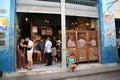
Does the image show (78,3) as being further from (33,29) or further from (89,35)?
(33,29)

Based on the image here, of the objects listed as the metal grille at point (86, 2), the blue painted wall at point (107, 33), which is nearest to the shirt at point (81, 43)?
the blue painted wall at point (107, 33)

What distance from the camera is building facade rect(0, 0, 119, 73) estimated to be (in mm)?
11948

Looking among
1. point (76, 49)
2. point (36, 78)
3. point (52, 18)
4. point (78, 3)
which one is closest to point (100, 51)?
point (76, 49)

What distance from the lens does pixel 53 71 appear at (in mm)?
12500

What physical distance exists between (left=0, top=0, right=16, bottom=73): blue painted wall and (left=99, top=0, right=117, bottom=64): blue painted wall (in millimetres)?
6785

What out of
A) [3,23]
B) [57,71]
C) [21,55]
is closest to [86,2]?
[57,71]

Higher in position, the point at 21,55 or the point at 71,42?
the point at 71,42

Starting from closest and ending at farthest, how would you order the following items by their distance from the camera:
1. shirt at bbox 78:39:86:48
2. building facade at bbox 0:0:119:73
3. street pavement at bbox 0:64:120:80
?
1. street pavement at bbox 0:64:120:80
2. building facade at bbox 0:0:119:73
3. shirt at bbox 78:39:86:48

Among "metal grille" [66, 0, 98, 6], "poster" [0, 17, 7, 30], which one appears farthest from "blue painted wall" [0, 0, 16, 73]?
"metal grille" [66, 0, 98, 6]

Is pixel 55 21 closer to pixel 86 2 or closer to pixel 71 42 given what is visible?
pixel 86 2

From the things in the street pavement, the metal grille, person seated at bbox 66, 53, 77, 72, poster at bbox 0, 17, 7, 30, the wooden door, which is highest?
the metal grille

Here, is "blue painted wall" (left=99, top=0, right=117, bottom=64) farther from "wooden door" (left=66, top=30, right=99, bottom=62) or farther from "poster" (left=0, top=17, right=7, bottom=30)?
"poster" (left=0, top=17, right=7, bottom=30)

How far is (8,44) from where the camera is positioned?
11961 mm

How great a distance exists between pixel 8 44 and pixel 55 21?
6287mm
